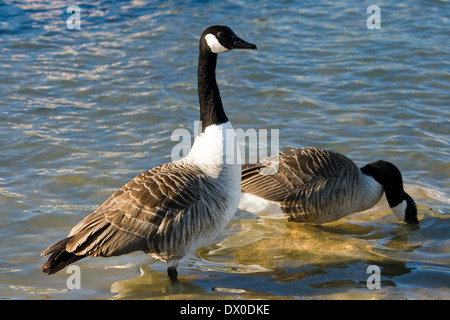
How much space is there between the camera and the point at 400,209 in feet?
→ 25.9

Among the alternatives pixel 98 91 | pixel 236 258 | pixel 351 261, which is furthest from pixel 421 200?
pixel 98 91

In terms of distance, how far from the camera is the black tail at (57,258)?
5746 mm

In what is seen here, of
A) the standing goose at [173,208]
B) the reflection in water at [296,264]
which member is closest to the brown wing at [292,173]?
the reflection in water at [296,264]

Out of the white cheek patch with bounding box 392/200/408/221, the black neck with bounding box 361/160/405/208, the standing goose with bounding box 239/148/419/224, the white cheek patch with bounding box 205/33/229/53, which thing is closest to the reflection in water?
the white cheek patch with bounding box 392/200/408/221

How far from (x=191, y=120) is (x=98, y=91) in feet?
6.95

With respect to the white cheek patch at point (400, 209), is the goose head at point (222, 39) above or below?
above

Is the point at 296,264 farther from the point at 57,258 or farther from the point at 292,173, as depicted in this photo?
the point at 57,258

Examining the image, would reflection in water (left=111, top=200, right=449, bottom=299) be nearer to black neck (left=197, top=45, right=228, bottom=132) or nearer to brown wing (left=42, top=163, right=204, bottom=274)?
brown wing (left=42, top=163, right=204, bottom=274)

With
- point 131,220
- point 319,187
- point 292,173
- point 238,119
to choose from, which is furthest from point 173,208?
point 238,119

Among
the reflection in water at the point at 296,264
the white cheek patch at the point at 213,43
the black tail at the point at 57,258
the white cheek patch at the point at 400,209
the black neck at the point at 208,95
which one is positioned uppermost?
the white cheek patch at the point at 213,43

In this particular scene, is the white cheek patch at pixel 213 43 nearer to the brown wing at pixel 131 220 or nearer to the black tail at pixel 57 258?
the brown wing at pixel 131 220

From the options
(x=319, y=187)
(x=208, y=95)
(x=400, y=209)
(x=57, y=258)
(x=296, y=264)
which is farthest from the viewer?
(x=400, y=209)

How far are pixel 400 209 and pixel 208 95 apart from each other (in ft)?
9.64

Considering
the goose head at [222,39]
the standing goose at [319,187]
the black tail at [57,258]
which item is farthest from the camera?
the standing goose at [319,187]
